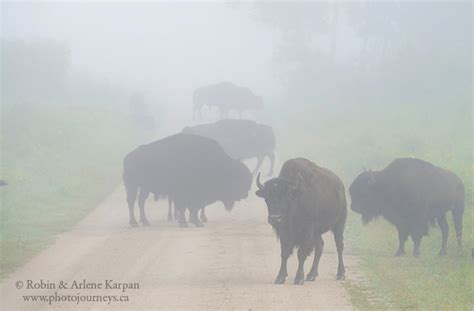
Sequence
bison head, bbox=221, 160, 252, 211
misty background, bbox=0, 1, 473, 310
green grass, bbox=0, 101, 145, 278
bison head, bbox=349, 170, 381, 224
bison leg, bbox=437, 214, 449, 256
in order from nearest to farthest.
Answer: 1. bison leg, bbox=437, 214, 449, 256
2. bison head, bbox=349, 170, 381, 224
3. green grass, bbox=0, 101, 145, 278
4. bison head, bbox=221, 160, 252, 211
5. misty background, bbox=0, 1, 473, 310

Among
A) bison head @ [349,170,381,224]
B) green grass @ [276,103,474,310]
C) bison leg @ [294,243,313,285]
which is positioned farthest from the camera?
bison head @ [349,170,381,224]

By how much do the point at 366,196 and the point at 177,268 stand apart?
4568 millimetres

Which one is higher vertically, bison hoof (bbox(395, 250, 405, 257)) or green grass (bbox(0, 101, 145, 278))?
bison hoof (bbox(395, 250, 405, 257))

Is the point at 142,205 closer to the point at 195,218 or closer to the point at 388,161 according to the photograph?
the point at 195,218

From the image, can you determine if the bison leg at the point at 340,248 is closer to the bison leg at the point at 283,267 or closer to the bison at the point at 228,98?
the bison leg at the point at 283,267

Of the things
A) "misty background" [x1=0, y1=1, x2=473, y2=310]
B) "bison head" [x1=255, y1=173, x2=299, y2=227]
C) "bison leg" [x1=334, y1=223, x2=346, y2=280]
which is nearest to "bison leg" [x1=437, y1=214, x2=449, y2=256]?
"misty background" [x1=0, y1=1, x2=473, y2=310]

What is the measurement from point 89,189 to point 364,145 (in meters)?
11.1

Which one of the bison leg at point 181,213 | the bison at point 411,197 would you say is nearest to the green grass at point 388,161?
the bison at point 411,197

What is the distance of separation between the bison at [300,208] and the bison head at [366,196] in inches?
126

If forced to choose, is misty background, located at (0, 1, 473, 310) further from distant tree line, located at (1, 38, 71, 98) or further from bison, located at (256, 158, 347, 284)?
bison, located at (256, 158, 347, 284)

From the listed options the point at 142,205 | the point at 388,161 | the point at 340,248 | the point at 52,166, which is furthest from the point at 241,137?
the point at 340,248

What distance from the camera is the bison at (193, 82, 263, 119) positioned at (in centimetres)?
4603

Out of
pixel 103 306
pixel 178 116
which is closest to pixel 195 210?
pixel 103 306

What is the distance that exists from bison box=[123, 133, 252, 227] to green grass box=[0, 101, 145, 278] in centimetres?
179
